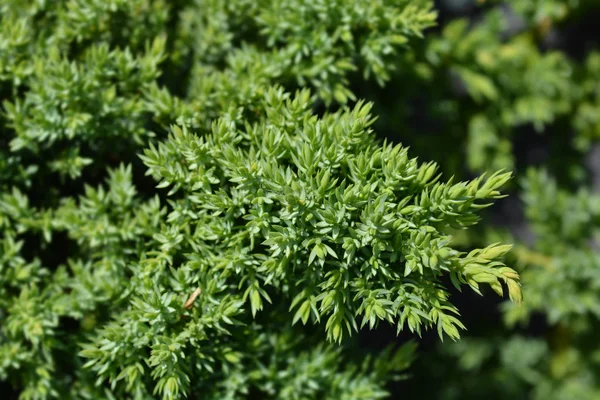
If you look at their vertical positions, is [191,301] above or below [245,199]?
below

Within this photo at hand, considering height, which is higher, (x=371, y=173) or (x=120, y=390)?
(x=371, y=173)

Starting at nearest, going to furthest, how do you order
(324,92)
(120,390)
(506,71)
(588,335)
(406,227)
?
(406,227) < (120,390) < (324,92) < (506,71) < (588,335)

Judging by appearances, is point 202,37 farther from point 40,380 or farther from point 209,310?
point 40,380

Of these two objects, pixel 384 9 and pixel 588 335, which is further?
pixel 588 335

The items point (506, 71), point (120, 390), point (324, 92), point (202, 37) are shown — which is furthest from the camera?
point (506, 71)

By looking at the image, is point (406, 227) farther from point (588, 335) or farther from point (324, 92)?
point (588, 335)

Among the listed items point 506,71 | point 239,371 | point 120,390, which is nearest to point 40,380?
point 120,390

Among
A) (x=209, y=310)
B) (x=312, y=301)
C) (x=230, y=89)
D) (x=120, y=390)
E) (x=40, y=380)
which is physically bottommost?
(x=40, y=380)
